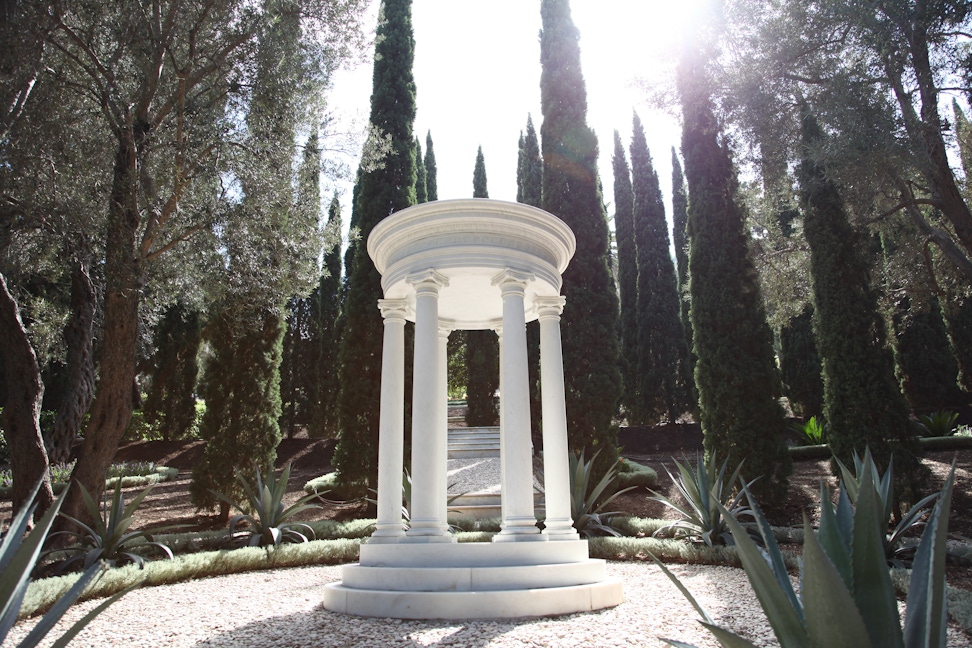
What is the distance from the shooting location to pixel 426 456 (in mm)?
7816

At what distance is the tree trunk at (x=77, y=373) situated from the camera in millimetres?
11844

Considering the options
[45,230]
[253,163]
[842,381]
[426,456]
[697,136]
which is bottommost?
[426,456]

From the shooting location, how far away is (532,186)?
2998 centimetres

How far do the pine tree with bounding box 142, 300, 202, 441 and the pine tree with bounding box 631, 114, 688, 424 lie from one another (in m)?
20.3

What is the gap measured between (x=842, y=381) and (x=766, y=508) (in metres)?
3.23

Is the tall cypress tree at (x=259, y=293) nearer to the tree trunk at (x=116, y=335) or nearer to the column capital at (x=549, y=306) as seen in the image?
the tree trunk at (x=116, y=335)

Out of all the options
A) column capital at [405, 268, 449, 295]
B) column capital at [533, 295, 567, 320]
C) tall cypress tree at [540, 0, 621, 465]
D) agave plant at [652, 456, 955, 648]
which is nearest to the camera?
agave plant at [652, 456, 955, 648]

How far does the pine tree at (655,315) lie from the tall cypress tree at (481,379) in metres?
6.93

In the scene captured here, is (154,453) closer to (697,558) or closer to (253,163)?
(253,163)

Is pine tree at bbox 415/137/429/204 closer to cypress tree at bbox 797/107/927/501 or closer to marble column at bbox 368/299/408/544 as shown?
cypress tree at bbox 797/107/927/501

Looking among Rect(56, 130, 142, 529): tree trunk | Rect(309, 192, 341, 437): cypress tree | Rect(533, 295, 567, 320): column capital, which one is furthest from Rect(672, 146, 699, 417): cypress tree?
Rect(56, 130, 142, 529): tree trunk

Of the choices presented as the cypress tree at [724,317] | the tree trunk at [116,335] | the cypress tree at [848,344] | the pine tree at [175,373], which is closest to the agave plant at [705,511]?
the cypress tree at [724,317]

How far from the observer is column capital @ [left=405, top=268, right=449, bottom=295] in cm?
811

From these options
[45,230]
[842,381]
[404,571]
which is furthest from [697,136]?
[45,230]
